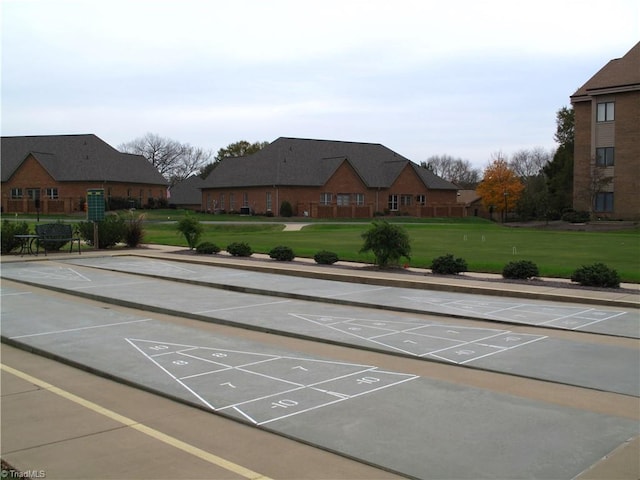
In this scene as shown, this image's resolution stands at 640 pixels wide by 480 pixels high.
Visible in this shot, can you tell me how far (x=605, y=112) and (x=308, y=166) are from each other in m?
31.0

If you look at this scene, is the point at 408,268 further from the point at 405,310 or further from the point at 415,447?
the point at 415,447

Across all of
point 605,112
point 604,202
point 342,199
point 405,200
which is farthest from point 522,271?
point 405,200

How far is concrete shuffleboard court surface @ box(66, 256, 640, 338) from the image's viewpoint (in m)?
12.0

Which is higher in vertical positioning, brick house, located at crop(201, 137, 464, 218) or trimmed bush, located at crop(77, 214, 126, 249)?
brick house, located at crop(201, 137, 464, 218)

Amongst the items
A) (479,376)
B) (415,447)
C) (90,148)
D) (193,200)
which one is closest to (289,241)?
(479,376)

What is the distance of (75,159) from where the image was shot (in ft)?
244

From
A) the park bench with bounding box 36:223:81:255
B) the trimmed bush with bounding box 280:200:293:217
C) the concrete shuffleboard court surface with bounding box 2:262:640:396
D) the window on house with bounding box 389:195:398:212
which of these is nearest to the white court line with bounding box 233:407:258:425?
the concrete shuffleboard court surface with bounding box 2:262:640:396

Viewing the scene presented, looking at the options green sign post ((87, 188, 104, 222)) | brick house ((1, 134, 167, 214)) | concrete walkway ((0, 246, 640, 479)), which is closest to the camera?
concrete walkway ((0, 246, 640, 479))

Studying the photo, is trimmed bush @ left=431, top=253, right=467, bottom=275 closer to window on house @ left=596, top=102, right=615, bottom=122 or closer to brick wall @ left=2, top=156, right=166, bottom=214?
window on house @ left=596, top=102, right=615, bottom=122

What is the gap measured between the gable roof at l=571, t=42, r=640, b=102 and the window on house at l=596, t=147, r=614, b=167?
16.1 feet

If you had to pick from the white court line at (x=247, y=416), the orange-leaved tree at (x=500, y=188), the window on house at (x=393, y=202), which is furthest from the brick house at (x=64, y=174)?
the white court line at (x=247, y=416)

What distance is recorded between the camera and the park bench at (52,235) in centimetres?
2689

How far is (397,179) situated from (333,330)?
6545 cm

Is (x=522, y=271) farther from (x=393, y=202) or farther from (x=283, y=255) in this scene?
(x=393, y=202)
